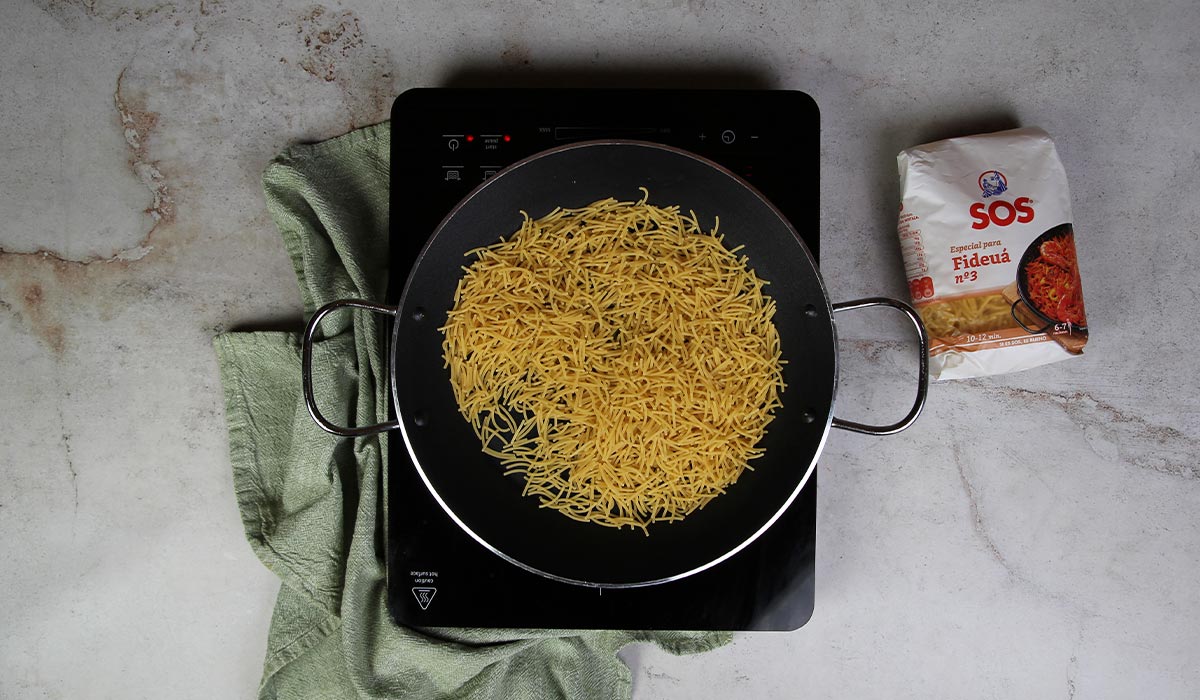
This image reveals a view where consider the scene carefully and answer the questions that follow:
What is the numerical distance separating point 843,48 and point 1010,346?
44 centimetres

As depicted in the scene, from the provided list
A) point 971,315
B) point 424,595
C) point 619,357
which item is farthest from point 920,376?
point 424,595

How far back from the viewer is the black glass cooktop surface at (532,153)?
929mm

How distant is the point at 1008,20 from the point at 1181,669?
2.92 feet

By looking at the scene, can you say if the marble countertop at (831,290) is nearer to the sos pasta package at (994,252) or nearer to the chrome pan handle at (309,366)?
the sos pasta package at (994,252)

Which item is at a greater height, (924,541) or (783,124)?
(783,124)

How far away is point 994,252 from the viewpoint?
3.00ft

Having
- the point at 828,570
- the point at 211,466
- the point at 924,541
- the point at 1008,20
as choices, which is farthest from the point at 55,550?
the point at 1008,20

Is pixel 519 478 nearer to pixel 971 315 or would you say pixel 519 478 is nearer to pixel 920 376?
pixel 920 376

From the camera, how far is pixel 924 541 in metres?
1.03

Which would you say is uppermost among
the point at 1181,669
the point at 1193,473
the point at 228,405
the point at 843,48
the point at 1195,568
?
the point at 843,48

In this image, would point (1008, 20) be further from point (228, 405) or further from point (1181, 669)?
point (228, 405)

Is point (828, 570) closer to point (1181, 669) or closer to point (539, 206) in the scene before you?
point (1181, 669)

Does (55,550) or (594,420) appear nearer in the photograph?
(594,420)

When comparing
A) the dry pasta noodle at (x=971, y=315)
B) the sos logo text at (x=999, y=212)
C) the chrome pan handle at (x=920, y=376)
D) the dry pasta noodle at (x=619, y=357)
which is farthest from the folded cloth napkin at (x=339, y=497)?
the sos logo text at (x=999, y=212)
